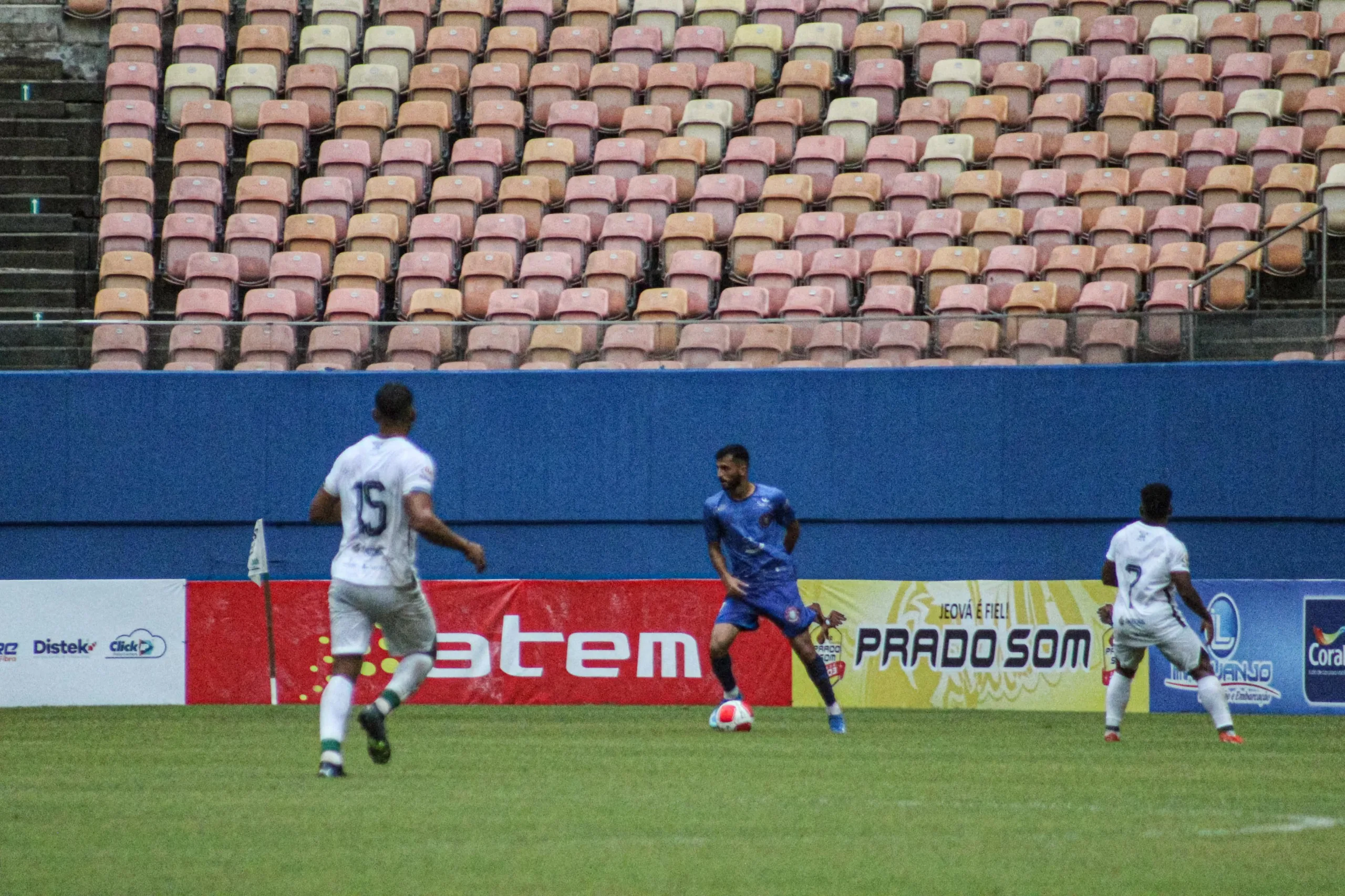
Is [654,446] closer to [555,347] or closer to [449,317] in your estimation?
[555,347]

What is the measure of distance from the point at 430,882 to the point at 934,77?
18.6 metres

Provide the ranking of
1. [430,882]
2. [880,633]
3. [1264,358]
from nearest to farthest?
[430,882] → [880,633] → [1264,358]

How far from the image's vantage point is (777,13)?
24.2 m

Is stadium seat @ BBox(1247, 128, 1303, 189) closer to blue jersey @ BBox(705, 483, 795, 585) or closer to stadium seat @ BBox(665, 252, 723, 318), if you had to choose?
stadium seat @ BBox(665, 252, 723, 318)

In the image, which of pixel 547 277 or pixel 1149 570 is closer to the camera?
pixel 1149 570

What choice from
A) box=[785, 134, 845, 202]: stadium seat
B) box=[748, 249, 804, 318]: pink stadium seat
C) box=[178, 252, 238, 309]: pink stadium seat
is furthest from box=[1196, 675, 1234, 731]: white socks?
box=[178, 252, 238, 309]: pink stadium seat

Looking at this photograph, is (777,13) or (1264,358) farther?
(777,13)

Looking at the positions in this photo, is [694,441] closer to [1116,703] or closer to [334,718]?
[1116,703]

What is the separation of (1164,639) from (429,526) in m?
5.79

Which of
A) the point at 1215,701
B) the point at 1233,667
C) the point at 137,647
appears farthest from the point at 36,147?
the point at 1215,701

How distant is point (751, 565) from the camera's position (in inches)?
520

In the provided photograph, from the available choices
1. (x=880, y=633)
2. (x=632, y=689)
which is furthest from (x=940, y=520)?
(x=632, y=689)

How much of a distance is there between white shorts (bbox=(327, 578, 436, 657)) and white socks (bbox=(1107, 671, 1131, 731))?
17.0 feet

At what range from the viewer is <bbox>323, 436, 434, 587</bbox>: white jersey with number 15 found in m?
9.27
